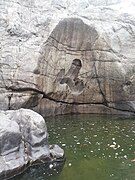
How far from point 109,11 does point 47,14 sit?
8.93 ft

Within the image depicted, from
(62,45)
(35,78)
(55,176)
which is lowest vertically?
(55,176)

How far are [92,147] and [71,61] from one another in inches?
212

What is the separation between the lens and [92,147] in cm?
1096

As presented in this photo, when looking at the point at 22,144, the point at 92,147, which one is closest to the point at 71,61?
the point at 92,147

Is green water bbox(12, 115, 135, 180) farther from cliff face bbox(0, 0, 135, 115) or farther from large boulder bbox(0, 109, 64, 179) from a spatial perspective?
cliff face bbox(0, 0, 135, 115)

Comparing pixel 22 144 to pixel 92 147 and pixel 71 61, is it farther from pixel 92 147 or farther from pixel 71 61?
pixel 71 61

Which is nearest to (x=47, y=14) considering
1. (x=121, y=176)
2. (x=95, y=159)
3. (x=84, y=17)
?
(x=84, y=17)

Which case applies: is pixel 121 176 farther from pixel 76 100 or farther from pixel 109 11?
pixel 109 11

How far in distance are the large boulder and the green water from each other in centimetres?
32

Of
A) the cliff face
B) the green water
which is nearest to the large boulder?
the green water

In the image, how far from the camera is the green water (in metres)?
8.97

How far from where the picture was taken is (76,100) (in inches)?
610

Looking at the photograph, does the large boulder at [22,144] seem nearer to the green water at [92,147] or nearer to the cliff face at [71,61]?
the green water at [92,147]

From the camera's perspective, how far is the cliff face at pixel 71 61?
48.4 feet
